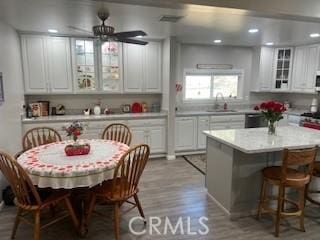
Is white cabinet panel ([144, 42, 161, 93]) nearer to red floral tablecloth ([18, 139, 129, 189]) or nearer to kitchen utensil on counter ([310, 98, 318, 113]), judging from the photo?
red floral tablecloth ([18, 139, 129, 189])

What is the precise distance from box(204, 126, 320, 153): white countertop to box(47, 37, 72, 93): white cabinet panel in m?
2.95

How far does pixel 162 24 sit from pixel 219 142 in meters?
1.88

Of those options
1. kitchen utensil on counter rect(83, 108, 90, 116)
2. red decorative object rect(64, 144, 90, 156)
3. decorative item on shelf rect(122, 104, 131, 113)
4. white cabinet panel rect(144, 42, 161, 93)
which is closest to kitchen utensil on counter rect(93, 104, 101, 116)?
kitchen utensil on counter rect(83, 108, 90, 116)

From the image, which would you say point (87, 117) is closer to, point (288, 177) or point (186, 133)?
point (186, 133)

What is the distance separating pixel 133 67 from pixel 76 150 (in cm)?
268

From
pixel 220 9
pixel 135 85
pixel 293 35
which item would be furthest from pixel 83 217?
pixel 293 35

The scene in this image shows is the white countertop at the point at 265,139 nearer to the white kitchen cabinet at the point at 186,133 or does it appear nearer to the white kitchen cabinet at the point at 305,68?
the white kitchen cabinet at the point at 186,133

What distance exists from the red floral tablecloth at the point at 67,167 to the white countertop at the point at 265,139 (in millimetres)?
1287

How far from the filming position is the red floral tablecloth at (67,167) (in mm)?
2213

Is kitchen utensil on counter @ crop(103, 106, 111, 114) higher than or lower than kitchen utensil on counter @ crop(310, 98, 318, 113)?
lower

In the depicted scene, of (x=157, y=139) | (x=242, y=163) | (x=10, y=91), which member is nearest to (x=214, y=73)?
(x=157, y=139)

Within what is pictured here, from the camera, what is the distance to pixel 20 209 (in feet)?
7.70

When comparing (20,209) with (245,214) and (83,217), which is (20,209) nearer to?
(83,217)

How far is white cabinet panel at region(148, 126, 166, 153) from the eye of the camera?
486 cm
